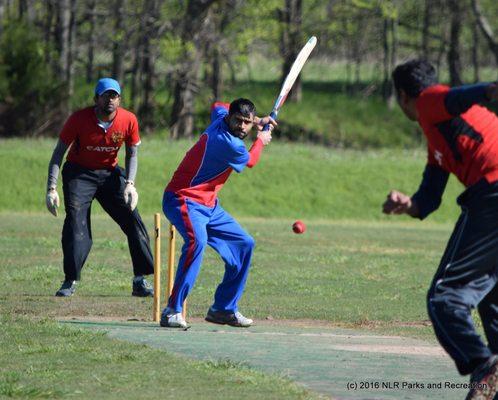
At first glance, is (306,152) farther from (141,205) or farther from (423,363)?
(423,363)

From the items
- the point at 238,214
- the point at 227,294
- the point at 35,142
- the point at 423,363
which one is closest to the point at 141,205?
the point at 238,214

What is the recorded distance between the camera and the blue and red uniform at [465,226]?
22.4ft

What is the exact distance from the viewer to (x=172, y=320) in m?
10.4

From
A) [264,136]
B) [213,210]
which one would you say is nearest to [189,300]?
[213,210]

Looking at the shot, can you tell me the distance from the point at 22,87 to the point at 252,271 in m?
19.3

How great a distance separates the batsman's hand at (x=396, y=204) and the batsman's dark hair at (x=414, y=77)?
1.96ft

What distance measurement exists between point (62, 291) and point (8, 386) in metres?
5.62

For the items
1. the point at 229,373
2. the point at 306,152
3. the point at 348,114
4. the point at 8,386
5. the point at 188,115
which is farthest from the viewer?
the point at 348,114

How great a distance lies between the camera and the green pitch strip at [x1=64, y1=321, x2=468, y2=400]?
7.82m

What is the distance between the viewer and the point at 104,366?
834 cm

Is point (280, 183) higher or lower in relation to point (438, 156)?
lower

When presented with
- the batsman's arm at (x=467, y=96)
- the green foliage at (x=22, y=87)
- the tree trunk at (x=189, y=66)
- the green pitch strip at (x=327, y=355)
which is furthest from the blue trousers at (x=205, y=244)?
the tree trunk at (x=189, y=66)

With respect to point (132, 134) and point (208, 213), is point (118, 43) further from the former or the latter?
point (208, 213)

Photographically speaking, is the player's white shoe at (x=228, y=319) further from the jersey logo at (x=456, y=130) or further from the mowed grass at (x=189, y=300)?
the jersey logo at (x=456, y=130)
